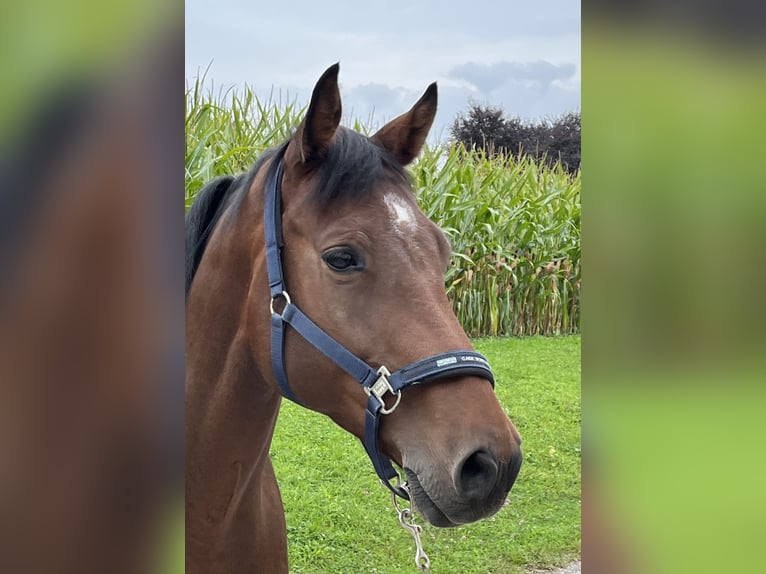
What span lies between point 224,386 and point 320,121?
0.52m

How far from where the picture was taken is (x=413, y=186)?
1182 mm

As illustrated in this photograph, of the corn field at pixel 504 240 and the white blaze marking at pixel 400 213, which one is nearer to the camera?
the white blaze marking at pixel 400 213

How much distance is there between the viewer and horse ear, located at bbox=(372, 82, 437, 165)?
1.19 metres

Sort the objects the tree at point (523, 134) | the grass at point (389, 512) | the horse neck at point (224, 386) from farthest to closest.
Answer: the tree at point (523, 134)
the grass at point (389, 512)
the horse neck at point (224, 386)

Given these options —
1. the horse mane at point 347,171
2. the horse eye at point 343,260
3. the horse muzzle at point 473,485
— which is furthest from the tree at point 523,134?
the horse muzzle at point 473,485

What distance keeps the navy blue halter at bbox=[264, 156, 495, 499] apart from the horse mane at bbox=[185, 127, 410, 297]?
9cm

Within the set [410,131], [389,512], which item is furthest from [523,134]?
[410,131]

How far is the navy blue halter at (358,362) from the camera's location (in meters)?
0.95

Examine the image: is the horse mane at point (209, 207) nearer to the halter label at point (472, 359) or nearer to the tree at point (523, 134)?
the halter label at point (472, 359)
